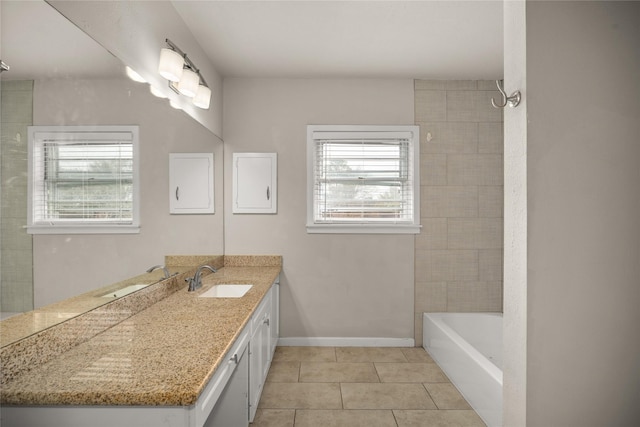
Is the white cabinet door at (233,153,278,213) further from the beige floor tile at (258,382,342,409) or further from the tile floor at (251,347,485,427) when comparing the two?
the beige floor tile at (258,382,342,409)

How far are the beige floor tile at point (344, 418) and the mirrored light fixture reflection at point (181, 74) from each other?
2265mm

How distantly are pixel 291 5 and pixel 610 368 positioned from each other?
98.2 inches

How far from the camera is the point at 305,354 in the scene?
3271 millimetres

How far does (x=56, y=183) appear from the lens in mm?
1271

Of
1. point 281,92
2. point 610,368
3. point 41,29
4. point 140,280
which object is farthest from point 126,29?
point 610,368

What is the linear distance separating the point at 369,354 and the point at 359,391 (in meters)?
0.67

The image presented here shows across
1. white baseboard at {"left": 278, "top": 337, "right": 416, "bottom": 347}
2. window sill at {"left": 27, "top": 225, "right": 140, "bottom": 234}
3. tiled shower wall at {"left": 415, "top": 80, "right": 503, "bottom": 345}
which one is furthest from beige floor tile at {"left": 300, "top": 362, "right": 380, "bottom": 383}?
window sill at {"left": 27, "top": 225, "right": 140, "bottom": 234}

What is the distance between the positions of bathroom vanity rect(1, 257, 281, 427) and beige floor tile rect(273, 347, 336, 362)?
1.11 metres

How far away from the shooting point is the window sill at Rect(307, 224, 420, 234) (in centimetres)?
344

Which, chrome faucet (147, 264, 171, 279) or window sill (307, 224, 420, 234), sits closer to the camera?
chrome faucet (147, 264, 171, 279)

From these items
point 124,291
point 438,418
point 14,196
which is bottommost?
point 438,418

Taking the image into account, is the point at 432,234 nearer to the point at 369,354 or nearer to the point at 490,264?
the point at 490,264

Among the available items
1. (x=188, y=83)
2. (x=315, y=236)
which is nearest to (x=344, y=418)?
(x=315, y=236)

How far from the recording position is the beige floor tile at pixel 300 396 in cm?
245
